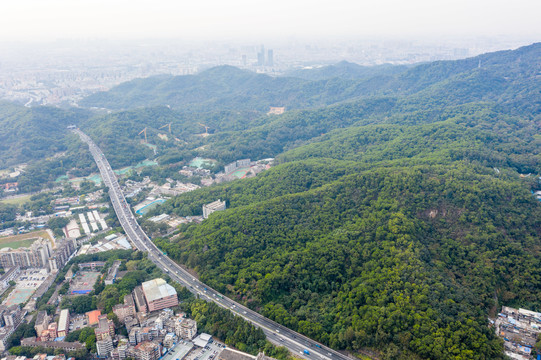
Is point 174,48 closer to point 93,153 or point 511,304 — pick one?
point 93,153

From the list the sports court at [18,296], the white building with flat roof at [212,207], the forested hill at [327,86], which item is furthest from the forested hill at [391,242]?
the forested hill at [327,86]

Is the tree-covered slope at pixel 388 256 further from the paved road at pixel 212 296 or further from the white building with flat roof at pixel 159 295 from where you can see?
the white building with flat roof at pixel 159 295

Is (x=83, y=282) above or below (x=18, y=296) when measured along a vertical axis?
above

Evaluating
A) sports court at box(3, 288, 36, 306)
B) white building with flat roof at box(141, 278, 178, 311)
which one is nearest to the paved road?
white building with flat roof at box(141, 278, 178, 311)

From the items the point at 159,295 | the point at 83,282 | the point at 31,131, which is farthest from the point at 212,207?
the point at 31,131

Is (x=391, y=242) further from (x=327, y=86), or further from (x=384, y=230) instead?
(x=327, y=86)

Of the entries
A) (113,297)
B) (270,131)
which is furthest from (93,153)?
(113,297)

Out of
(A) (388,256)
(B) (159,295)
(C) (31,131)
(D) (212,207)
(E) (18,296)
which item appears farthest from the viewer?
(C) (31,131)
